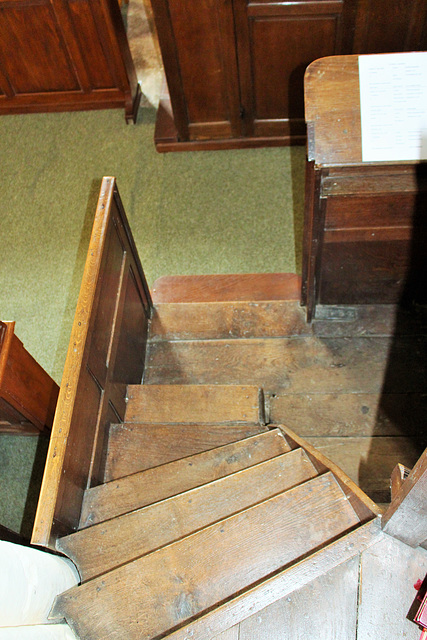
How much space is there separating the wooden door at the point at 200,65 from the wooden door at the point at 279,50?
7cm

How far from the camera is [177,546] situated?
1.70m

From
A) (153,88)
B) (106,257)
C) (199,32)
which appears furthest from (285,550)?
(153,88)

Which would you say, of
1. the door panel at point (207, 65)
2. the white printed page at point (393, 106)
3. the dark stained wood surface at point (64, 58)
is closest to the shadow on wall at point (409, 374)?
the white printed page at point (393, 106)

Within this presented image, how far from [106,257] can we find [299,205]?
5.85ft

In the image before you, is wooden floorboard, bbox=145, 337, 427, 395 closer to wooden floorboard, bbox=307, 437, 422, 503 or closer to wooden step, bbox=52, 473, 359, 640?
wooden floorboard, bbox=307, 437, 422, 503

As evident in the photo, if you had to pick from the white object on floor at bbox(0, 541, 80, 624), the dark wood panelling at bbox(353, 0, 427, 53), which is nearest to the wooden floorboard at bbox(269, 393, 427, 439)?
the white object on floor at bbox(0, 541, 80, 624)

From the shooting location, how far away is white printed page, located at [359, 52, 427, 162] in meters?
1.87

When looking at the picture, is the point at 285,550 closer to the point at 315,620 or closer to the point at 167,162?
the point at 315,620

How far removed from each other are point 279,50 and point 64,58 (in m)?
1.45

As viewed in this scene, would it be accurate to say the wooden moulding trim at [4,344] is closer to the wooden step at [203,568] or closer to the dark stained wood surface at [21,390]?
the dark stained wood surface at [21,390]

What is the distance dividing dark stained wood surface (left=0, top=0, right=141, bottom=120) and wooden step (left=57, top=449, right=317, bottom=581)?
2929 millimetres

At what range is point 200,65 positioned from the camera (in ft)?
10.9

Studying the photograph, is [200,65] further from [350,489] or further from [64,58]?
[350,489]

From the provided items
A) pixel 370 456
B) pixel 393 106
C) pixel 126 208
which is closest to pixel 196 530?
pixel 370 456
